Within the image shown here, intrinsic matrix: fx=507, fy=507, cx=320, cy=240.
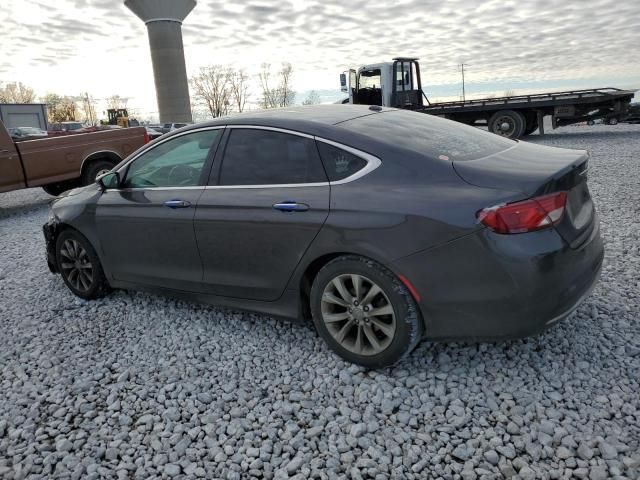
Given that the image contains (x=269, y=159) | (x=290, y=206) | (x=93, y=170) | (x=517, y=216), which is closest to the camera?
(x=517, y=216)

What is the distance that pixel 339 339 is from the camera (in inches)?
125

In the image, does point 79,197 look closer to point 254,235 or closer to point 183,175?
point 183,175

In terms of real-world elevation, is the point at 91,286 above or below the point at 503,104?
below

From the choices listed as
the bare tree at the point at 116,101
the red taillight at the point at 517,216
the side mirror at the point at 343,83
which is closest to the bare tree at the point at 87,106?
the bare tree at the point at 116,101

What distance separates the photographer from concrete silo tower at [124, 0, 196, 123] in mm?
51281

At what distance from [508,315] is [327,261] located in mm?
1096

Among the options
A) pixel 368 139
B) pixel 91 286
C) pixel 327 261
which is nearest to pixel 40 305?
pixel 91 286

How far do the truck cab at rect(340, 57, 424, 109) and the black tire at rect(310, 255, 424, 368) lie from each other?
1403 cm

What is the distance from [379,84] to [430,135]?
1397 centimetres

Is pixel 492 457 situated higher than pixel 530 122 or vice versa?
pixel 530 122

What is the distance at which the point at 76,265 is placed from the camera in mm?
4629

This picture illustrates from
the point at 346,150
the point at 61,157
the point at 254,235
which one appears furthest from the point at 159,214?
the point at 61,157

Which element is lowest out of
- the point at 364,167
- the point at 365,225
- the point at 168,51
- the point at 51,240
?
the point at 51,240

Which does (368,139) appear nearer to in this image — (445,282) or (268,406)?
(445,282)
